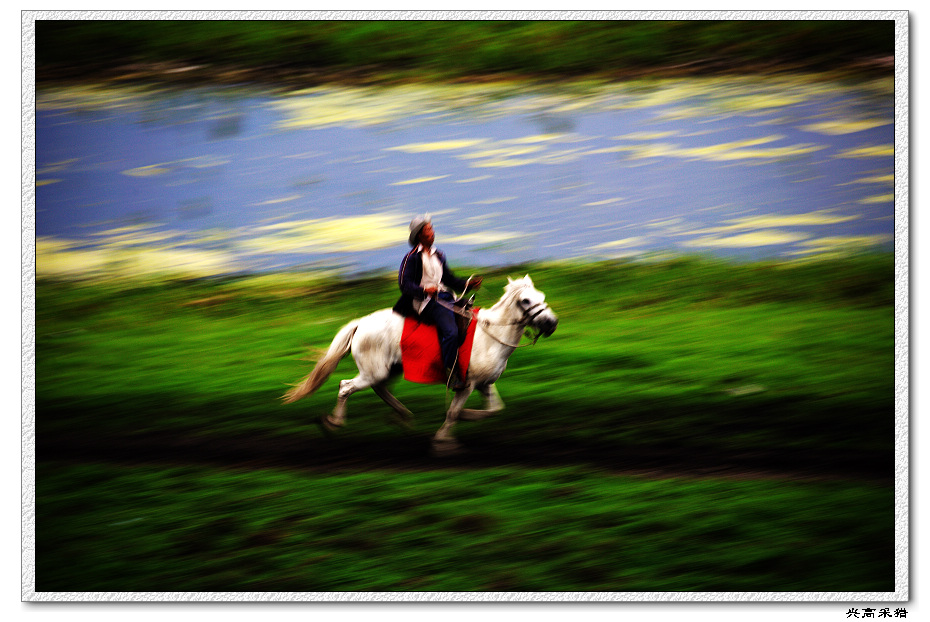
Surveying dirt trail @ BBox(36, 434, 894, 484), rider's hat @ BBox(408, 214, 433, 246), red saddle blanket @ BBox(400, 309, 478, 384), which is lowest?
dirt trail @ BBox(36, 434, 894, 484)

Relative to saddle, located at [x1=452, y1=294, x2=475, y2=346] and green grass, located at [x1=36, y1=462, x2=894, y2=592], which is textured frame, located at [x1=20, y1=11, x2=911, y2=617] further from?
saddle, located at [x1=452, y1=294, x2=475, y2=346]

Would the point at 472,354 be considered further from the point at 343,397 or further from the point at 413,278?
the point at 343,397

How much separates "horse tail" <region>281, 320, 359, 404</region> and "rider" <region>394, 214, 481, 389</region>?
41 cm

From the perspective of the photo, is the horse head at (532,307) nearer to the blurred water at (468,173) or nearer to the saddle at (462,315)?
the saddle at (462,315)

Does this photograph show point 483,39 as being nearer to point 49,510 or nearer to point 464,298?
point 464,298

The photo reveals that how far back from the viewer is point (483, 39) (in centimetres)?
506

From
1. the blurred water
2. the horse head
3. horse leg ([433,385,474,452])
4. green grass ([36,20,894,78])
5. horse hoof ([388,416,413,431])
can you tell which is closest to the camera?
the horse head

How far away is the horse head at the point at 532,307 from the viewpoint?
4.09 m

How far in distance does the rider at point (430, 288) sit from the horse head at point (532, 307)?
0.26 meters

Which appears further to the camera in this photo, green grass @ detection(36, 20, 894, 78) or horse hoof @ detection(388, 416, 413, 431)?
green grass @ detection(36, 20, 894, 78)

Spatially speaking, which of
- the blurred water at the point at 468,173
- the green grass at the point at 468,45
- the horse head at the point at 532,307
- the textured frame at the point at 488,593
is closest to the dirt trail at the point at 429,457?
the textured frame at the point at 488,593

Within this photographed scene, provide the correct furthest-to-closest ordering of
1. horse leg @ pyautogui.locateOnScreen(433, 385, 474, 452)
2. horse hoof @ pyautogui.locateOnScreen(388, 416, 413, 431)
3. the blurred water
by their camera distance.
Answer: the blurred water → horse hoof @ pyautogui.locateOnScreen(388, 416, 413, 431) → horse leg @ pyautogui.locateOnScreen(433, 385, 474, 452)

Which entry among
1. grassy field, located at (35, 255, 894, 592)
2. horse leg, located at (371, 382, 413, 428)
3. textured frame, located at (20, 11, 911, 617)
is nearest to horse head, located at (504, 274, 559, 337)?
grassy field, located at (35, 255, 894, 592)

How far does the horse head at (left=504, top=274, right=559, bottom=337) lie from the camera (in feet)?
13.4
